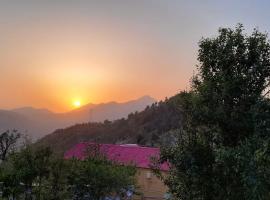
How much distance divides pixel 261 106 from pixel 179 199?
13.9 feet

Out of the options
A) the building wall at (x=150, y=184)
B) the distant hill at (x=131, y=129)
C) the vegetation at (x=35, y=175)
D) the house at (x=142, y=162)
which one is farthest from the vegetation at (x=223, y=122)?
the distant hill at (x=131, y=129)

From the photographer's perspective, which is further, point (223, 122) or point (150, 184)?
point (150, 184)

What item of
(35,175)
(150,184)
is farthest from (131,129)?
(35,175)

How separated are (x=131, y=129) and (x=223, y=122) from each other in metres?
96.9

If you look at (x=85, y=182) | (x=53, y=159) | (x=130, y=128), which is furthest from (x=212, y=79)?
(x=130, y=128)

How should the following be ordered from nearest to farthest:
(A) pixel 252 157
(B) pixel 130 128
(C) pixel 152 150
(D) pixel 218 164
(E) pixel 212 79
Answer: (A) pixel 252 157 < (D) pixel 218 164 < (E) pixel 212 79 < (C) pixel 152 150 < (B) pixel 130 128

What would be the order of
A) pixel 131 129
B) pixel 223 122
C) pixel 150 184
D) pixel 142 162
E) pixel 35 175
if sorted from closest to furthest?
pixel 223 122
pixel 35 175
pixel 150 184
pixel 142 162
pixel 131 129

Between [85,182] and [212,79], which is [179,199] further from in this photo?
[85,182]

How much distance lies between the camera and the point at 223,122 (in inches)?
586

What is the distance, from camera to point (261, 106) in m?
14.7

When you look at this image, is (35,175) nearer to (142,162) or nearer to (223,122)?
(223,122)

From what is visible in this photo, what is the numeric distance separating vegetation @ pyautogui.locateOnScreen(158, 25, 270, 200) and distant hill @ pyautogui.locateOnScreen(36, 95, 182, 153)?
209ft

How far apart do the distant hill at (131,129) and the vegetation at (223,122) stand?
63825mm

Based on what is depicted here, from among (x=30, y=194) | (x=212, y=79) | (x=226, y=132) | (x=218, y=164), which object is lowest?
(x=30, y=194)
